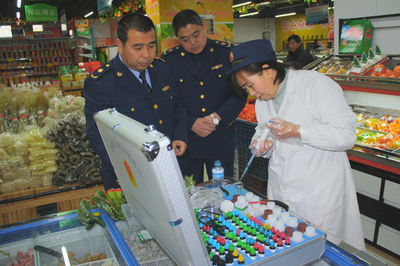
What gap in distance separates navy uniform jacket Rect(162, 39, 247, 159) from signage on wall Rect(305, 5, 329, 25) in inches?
425

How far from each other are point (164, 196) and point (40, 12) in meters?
11.7

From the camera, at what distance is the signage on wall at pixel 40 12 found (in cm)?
1000

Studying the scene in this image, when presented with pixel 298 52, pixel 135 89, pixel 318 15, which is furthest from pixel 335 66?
pixel 318 15

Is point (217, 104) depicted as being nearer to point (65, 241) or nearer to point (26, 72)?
point (65, 241)

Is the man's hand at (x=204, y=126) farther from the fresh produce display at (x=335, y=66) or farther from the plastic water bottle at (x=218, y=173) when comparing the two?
the fresh produce display at (x=335, y=66)

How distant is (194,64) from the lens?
2.66 m

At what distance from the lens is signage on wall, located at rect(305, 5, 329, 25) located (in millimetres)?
11789

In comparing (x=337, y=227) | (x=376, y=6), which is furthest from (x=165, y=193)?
(x=376, y=6)

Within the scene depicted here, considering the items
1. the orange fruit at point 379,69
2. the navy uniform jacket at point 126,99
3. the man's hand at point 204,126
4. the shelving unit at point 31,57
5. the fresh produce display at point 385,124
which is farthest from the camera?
the shelving unit at point 31,57

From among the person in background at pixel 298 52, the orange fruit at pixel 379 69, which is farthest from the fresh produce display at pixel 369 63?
the person in background at pixel 298 52

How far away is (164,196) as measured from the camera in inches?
29.4

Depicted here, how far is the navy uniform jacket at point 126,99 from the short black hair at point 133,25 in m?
0.26

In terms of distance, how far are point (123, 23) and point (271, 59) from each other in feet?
3.12

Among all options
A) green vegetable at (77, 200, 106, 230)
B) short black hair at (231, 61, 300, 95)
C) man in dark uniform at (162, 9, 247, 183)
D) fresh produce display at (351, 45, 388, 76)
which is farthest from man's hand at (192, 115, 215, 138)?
fresh produce display at (351, 45, 388, 76)
